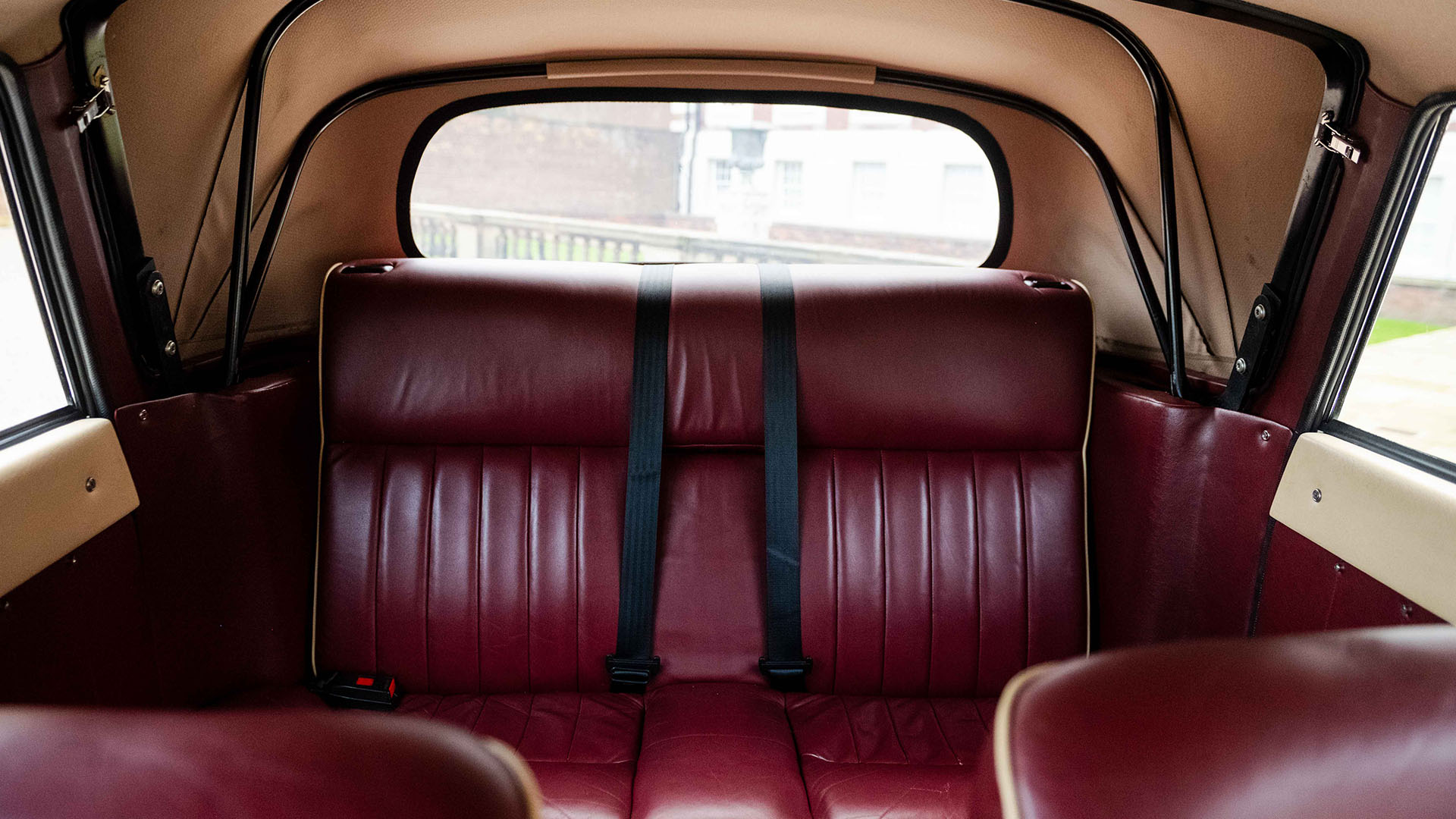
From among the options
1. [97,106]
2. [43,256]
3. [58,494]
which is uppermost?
[97,106]

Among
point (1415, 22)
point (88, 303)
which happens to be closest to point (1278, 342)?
point (1415, 22)

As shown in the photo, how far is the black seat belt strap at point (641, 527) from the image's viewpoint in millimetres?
1968

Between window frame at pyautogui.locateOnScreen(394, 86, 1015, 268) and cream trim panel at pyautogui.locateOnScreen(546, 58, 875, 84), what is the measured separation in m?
0.14

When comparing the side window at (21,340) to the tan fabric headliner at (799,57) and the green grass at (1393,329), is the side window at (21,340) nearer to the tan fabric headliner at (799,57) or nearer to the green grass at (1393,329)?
the tan fabric headliner at (799,57)

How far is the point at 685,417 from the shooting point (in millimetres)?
2008

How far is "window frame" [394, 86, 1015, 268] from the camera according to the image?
2.53 meters

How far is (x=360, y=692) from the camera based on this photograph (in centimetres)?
193

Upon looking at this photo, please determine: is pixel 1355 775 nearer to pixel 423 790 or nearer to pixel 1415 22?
pixel 423 790

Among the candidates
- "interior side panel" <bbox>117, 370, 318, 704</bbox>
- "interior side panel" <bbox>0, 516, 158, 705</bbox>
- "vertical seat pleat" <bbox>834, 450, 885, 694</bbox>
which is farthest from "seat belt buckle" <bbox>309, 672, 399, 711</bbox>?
"vertical seat pleat" <bbox>834, 450, 885, 694</bbox>

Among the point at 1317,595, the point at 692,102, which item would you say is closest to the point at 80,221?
the point at 692,102


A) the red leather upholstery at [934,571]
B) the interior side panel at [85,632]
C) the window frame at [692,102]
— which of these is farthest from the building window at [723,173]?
the interior side panel at [85,632]

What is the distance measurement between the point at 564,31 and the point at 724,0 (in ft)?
1.47

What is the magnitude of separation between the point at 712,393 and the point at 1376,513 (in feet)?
4.14

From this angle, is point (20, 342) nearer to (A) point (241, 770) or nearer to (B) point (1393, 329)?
(A) point (241, 770)
